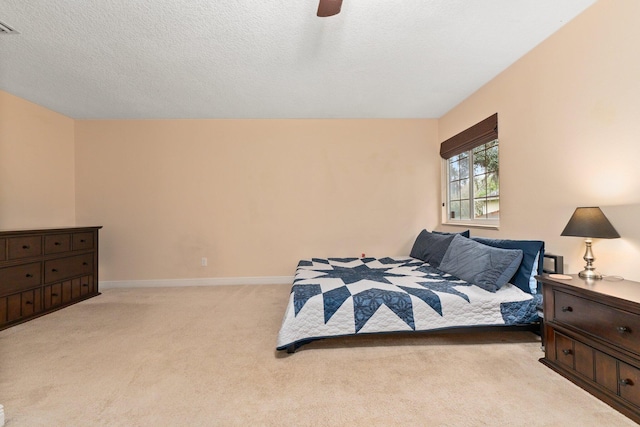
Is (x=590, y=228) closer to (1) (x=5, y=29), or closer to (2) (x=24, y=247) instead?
(1) (x=5, y=29)

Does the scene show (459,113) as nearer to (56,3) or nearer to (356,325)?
(356,325)

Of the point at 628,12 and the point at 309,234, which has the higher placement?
the point at 628,12

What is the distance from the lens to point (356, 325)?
2.05m

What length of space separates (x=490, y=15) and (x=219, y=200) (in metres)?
3.58

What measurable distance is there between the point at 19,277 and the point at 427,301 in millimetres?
3784

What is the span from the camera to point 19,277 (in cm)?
270

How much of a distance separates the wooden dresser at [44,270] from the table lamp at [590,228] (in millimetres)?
4638

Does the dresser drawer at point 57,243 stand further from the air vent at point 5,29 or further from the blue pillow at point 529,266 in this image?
the blue pillow at point 529,266

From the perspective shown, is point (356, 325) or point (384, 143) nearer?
point (356, 325)

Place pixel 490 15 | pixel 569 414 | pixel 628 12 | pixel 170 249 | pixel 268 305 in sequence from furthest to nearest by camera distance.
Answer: pixel 170 249 → pixel 268 305 → pixel 490 15 → pixel 628 12 → pixel 569 414

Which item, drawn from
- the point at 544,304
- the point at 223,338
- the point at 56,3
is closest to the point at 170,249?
the point at 223,338

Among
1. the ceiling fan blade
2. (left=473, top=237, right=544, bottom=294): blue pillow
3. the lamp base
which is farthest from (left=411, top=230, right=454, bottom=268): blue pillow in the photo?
the ceiling fan blade

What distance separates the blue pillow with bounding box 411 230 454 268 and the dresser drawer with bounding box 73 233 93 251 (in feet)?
13.7

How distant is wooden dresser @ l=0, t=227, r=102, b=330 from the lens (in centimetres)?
260
